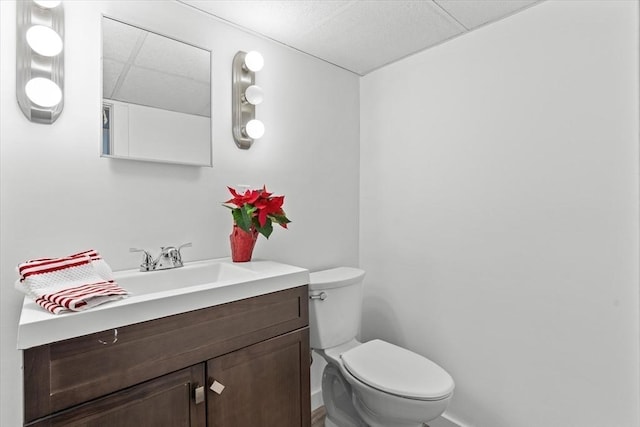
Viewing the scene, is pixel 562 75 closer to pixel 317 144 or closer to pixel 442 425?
pixel 317 144

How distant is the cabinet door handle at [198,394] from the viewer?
98cm

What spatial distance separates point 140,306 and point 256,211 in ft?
2.03

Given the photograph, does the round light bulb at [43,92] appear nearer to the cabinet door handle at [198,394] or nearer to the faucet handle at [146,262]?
the faucet handle at [146,262]

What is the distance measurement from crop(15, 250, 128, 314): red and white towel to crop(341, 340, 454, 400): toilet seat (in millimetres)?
1018

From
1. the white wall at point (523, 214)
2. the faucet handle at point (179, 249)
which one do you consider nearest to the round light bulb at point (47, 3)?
the faucet handle at point (179, 249)

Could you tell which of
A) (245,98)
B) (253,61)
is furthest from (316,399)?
(253,61)

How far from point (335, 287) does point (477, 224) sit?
81 cm

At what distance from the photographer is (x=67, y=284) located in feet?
2.96

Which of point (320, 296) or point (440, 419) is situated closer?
point (320, 296)

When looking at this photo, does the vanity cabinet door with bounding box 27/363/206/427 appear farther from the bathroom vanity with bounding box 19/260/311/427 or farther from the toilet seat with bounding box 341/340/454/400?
the toilet seat with bounding box 341/340/454/400

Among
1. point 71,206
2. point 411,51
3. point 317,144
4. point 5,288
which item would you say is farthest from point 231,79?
point 5,288

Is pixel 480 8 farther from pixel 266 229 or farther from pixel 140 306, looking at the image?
pixel 140 306

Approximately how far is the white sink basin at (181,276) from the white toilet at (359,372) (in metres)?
0.41

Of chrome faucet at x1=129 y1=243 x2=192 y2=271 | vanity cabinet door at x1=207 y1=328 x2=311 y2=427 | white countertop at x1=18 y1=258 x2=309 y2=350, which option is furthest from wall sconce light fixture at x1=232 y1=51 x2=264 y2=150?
vanity cabinet door at x1=207 y1=328 x2=311 y2=427
